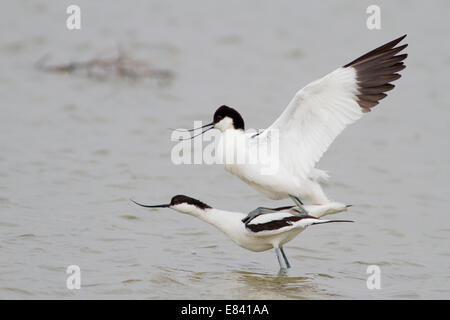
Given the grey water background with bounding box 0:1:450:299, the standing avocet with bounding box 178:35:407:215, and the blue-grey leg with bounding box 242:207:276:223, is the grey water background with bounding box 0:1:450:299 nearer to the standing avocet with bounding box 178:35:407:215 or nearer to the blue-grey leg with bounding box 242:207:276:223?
the blue-grey leg with bounding box 242:207:276:223

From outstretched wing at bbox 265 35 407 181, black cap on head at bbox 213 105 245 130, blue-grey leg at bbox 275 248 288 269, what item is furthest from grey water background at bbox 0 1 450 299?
black cap on head at bbox 213 105 245 130

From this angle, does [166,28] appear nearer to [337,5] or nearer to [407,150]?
[337,5]

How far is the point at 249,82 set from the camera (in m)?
14.7

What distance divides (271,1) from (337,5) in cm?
138

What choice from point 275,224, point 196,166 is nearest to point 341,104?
point 275,224

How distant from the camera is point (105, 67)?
14125 millimetres

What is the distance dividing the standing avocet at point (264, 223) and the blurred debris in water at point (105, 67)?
637cm

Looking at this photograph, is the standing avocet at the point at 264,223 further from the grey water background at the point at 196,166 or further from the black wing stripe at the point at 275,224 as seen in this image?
the grey water background at the point at 196,166

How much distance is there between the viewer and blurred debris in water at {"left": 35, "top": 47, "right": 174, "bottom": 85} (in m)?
14.1

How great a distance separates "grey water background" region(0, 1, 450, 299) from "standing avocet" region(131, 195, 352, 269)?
29cm

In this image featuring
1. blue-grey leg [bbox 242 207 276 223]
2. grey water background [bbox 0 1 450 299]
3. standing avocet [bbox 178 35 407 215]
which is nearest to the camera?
standing avocet [bbox 178 35 407 215]

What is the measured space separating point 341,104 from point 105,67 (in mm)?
7282

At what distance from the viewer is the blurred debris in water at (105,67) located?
14086mm

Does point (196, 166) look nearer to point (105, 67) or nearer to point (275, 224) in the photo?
point (105, 67)
